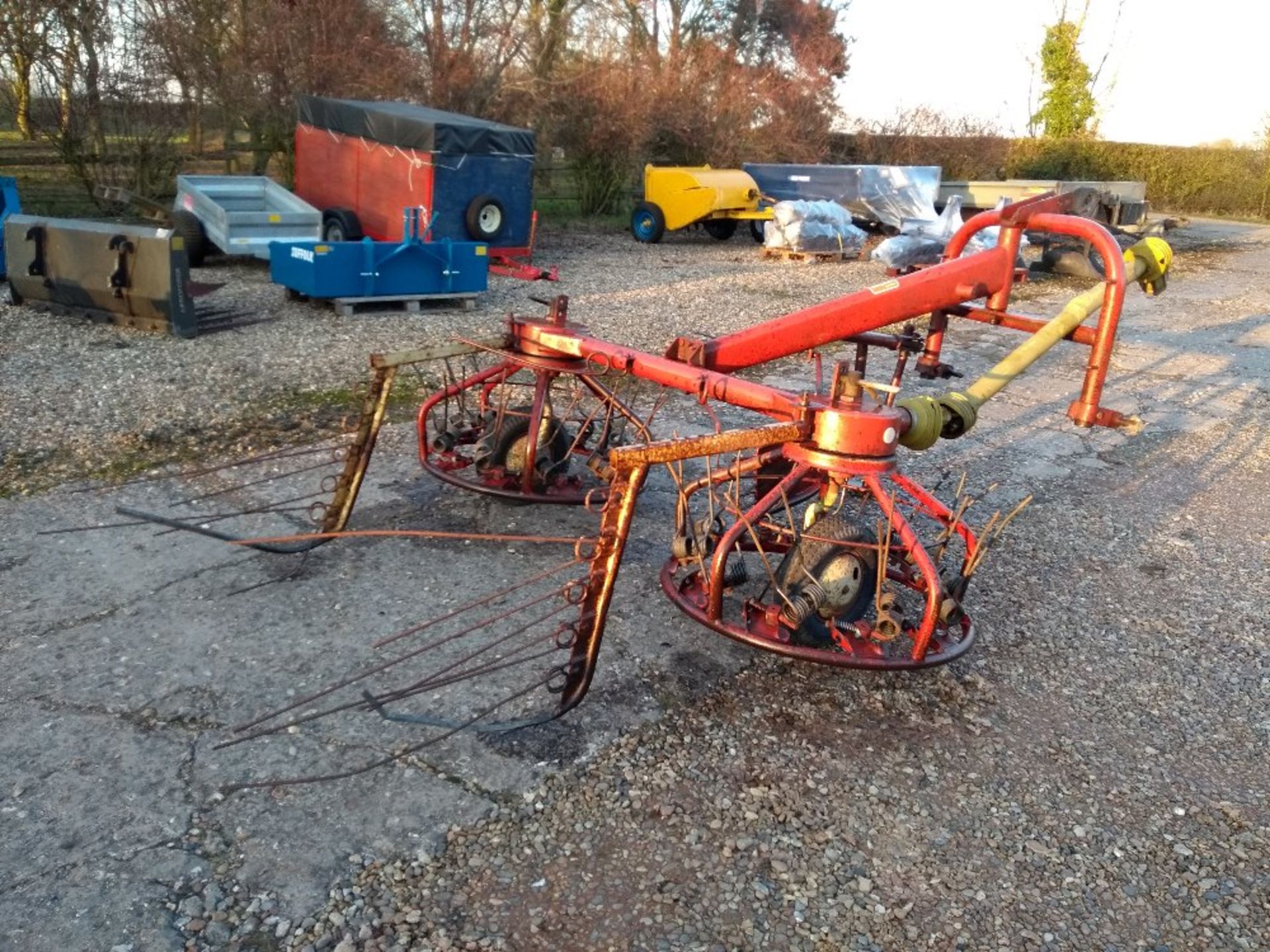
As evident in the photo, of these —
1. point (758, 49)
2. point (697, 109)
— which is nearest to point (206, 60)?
point (697, 109)

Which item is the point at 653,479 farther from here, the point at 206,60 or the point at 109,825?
the point at 206,60

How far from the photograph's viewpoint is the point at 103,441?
223 inches

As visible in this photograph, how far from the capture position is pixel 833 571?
359cm

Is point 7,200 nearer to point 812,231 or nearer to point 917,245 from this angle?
point 812,231

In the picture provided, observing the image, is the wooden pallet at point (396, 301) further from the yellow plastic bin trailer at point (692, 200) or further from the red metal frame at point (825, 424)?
the yellow plastic bin trailer at point (692, 200)

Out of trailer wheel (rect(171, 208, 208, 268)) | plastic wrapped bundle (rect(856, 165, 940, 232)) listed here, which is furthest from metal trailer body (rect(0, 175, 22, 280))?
plastic wrapped bundle (rect(856, 165, 940, 232))

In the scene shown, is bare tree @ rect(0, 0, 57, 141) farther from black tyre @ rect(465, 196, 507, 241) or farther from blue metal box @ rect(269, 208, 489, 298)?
black tyre @ rect(465, 196, 507, 241)

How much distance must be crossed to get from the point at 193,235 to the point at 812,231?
888 centimetres

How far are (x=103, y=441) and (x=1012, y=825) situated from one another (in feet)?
16.2

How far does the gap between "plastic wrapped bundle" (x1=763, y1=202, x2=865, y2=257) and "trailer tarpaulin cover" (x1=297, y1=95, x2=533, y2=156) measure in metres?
5.02

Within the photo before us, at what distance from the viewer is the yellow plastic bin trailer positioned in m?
16.7

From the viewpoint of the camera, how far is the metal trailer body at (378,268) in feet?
29.6

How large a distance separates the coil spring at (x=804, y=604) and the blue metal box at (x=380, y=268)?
22.0 feet

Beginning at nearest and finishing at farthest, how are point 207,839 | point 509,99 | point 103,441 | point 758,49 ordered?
point 207,839 < point 103,441 < point 509,99 < point 758,49
